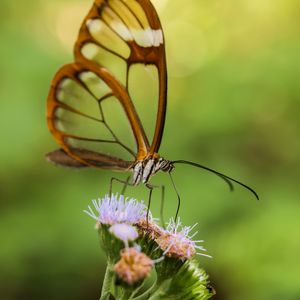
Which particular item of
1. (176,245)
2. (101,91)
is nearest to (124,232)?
(176,245)

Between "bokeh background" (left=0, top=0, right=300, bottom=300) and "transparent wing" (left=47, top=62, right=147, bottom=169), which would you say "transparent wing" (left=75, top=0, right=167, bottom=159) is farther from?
"bokeh background" (left=0, top=0, right=300, bottom=300)

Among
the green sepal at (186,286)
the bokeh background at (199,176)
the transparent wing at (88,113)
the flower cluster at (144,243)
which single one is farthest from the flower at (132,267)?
the bokeh background at (199,176)

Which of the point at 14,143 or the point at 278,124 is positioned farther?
the point at 278,124

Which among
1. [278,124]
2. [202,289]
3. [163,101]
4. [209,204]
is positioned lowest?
[202,289]

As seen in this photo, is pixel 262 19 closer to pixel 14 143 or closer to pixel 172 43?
pixel 172 43

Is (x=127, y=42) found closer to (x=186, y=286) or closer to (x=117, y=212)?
(x=117, y=212)

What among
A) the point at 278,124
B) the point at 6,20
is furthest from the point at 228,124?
the point at 6,20

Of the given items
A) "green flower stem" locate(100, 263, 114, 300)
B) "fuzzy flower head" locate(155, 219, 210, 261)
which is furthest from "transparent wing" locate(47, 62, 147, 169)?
"green flower stem" locate(100, 263, 114, 300)
